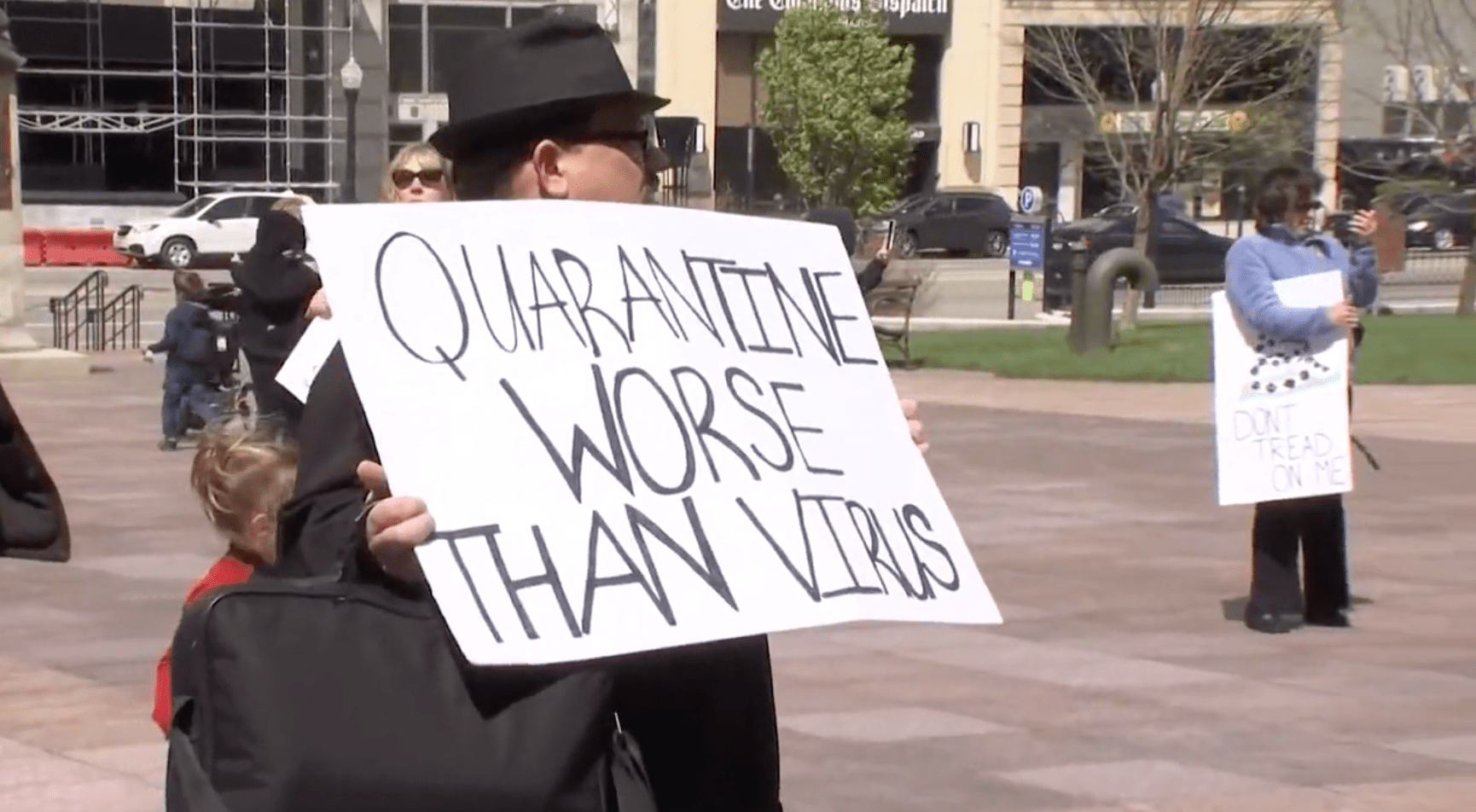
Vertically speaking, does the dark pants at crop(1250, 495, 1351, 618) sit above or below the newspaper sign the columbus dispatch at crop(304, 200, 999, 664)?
below

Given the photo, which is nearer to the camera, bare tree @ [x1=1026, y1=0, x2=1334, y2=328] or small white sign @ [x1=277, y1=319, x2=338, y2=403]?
small white sign @ [x1=277, y1=319, x2=338, y2=403]

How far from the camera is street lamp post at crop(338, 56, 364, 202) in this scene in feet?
140

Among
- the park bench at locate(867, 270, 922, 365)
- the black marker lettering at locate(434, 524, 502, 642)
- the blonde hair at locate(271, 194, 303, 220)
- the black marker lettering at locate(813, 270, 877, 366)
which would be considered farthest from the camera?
the park bench at locate(867, 270, 922, 365)

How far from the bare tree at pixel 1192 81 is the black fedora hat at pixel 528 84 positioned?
25910mm

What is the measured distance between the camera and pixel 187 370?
1720 cm

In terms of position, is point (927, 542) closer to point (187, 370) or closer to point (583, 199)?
point (583, 199)

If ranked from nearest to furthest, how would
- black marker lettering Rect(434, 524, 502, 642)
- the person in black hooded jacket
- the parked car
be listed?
black marker lettering Rect(434, 524, 502, 642) < the person in black hooded jacket < the parked car

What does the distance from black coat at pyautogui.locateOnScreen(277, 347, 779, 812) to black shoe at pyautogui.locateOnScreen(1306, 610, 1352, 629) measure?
7332 millimetres

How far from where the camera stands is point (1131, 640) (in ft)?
31.6

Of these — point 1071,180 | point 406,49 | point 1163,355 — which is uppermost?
point 406,49

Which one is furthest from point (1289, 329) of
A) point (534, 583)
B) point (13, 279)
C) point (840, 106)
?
point (840, 106)

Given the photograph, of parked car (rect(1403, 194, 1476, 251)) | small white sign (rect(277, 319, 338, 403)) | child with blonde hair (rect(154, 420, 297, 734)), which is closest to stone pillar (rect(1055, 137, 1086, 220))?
parked car (rect(1403, 194, 1476, 251))

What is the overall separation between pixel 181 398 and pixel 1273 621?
9.58m

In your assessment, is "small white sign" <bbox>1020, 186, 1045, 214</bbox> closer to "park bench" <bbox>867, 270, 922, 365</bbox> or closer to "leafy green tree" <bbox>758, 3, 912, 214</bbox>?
"leafy green tree" <bbox>758, 3, 912, 214</bbox>
